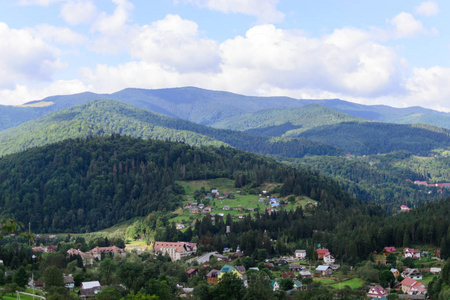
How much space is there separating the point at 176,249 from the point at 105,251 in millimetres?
16916

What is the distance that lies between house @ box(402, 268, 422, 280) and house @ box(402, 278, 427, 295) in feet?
14.0

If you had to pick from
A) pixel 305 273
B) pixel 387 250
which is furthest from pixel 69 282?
pixel 387 250

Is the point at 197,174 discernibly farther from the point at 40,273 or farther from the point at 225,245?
the point at 40,273

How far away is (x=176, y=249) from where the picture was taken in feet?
370

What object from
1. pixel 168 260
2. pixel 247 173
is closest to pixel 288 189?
pixel 247 173

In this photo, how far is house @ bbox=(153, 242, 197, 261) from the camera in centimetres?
11169

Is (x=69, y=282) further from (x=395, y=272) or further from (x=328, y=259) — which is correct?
(x=395, y=272)

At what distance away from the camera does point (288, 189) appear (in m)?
162

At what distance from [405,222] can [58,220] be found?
359 feet

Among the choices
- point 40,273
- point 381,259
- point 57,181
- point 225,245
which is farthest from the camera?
point 57,181

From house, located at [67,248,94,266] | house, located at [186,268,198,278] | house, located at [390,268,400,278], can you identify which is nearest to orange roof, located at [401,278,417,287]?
house, located at [390,268,400,278]

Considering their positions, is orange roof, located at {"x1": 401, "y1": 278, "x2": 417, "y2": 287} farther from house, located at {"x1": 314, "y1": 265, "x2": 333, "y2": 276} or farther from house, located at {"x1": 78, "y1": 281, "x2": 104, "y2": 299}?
house, located at {"x1": 78, "y1": 281, "x2": 104, "y2": 299}

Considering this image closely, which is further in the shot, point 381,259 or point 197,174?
point 197,174

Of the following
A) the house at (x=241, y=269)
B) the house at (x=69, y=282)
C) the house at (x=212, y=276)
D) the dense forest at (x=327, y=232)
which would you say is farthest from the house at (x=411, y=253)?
the house at (x=69, y=282)
